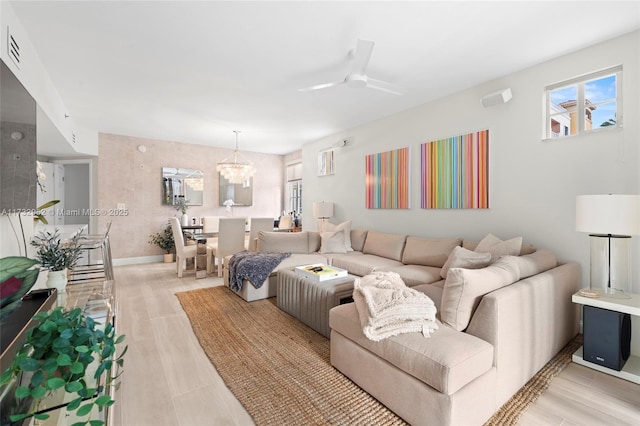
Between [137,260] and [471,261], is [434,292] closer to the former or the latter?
[471,261]

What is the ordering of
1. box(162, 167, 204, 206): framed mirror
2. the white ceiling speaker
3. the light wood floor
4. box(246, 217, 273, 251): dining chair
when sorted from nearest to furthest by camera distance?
the light wood floor → the white ceiling speaker → box(246, 217, 273, 251): dining chair → box(162, 167, 204, 206): framed mirror

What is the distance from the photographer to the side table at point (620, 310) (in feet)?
6.42

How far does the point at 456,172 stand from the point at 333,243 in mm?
A: 2037

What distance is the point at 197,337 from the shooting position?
262 cm

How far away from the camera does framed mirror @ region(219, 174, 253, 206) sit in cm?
701

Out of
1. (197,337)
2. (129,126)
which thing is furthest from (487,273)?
(129,126)

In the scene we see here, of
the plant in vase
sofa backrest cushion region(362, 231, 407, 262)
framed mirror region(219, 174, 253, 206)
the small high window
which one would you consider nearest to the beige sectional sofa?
the small high window

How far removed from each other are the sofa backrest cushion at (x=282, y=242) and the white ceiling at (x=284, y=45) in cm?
195

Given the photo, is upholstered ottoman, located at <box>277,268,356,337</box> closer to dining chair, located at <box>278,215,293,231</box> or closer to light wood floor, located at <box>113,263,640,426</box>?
light wood floor, located at <box>113,263,640,426</box>

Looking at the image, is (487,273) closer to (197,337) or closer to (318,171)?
(197,337)

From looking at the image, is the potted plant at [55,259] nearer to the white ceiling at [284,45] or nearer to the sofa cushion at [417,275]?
the white ceiling at [284,45]

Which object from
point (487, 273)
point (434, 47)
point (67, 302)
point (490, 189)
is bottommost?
point (67, 302)

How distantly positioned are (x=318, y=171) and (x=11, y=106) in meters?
4.90

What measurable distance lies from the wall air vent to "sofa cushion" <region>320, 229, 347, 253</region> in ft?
12.3
